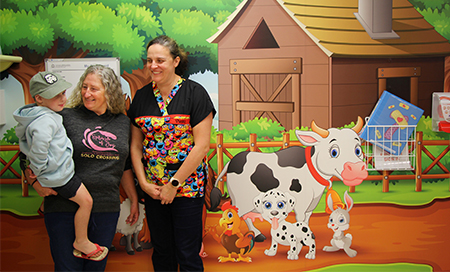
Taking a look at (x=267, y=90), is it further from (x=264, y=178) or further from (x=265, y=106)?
(x=264, y=178)

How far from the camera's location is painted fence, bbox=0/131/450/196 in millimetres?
2367

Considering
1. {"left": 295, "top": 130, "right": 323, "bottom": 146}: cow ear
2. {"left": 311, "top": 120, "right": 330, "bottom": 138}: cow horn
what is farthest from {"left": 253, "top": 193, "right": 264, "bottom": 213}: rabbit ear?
{"left": 311, "top": 120, "right": 330, "bottom": 138}: cow horn

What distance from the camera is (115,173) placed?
1.95 metres

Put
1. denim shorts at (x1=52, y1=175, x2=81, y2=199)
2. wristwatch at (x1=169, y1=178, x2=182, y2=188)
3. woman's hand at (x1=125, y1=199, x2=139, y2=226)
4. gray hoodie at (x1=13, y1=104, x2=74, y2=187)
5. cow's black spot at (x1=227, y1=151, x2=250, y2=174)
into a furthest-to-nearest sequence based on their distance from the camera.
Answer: cow's black spot at (x1=227, y1=151, x2=250, y2=174)
woman's hand at (x1=125, y1=199, x2=139, y2=226)
wristwatch at (x1=169, y1=178, x2=182, y2=188)
denim shorts at (x1=52, y1=175, x2=81, y2=199)
gray hoodie at (x1=13, y1=104, x2=74, y2=187)

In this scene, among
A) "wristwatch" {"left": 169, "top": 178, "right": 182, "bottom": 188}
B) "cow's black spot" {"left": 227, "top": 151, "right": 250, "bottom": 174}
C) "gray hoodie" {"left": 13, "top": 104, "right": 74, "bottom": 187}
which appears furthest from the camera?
"cow's black spot" {"left": 227, "top": 151, "right": 250, "bottom": 174}

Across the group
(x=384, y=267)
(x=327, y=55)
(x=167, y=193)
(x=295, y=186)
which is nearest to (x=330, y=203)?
(x=295, y=186)

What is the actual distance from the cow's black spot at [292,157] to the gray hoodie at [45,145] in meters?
1.48

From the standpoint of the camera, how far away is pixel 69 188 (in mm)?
1811

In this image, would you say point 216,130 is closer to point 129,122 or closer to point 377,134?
point 129,122

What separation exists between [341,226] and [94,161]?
1.93m

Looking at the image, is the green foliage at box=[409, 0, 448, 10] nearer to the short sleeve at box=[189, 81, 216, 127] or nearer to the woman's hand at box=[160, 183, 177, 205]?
the short sleeve at box=[189, 81, 216, 127]

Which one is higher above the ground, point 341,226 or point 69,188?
point 69,188

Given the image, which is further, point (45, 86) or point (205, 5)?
point (205, 5)

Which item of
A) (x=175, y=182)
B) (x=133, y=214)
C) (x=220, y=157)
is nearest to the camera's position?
(x=175, y=182)
